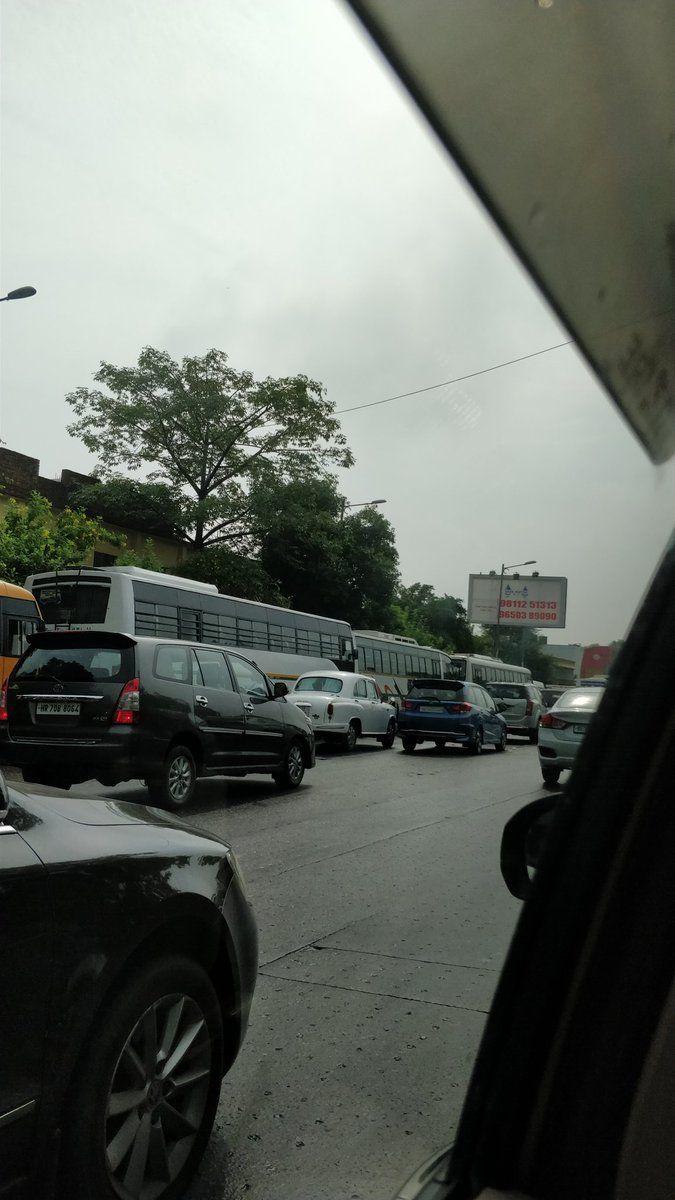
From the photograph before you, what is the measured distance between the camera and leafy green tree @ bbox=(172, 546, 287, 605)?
17.0 feet

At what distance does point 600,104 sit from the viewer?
1.30m

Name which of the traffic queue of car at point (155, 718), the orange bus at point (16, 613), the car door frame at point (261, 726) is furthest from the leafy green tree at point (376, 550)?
the orange bus at point (16, 613)

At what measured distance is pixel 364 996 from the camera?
12.4 feet

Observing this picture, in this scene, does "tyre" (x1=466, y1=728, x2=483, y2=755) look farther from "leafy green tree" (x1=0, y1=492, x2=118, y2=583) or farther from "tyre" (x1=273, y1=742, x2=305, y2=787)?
"leafy green tree" (x1=0, y1=492, x2=118, y2=583)

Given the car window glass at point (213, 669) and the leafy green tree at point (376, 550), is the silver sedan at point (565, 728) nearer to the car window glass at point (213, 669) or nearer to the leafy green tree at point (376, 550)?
the leafy green tree at point (376, 550)

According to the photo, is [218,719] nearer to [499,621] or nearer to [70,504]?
[70,504]

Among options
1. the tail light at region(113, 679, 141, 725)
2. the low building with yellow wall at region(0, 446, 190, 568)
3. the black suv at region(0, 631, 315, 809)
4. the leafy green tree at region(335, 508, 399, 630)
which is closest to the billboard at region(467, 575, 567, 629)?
the leafy green tree at region(335, 508, 399, 630)

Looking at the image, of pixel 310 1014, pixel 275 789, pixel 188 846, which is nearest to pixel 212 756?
pixel 275 789

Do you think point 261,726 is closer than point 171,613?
Yes

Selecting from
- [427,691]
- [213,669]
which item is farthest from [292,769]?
[427,691]

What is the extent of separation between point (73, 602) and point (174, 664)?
30.8 feet

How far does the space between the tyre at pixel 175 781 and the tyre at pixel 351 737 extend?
8.80 m

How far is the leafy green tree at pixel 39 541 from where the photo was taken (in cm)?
1848

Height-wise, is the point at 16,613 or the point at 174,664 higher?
the point at 16,613
